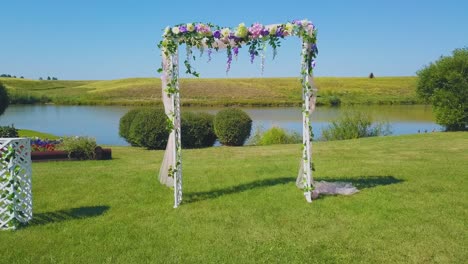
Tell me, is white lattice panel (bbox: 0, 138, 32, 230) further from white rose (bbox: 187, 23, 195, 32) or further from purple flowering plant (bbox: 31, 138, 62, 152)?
purple flowering plant (bbox: 31, 138, 62, 152)

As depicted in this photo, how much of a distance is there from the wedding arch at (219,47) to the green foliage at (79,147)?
6823mm

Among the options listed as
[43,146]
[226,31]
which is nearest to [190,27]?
[226,31]

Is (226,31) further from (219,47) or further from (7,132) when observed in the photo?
(7,132)

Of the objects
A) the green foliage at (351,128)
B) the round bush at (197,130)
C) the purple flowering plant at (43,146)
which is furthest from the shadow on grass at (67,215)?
the green foliage at (351,128)

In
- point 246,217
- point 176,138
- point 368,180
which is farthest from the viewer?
point 368,180

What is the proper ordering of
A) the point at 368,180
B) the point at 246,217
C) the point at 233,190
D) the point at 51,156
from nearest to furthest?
the point at 246,217
the point at 233,190
the point at 368,180
the point at 51,156

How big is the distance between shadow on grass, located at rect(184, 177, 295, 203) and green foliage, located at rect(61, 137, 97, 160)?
660cm

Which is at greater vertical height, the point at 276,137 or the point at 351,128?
the point at 351,128

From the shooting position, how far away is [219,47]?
844 centimetres

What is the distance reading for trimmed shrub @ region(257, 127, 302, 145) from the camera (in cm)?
2153

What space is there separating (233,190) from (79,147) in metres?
7.14

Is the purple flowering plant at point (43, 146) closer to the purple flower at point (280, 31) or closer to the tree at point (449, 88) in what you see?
the purple flower at point (280, 31)

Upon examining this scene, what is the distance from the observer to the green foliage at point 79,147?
14234 millimetres

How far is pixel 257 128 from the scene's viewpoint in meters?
22.9
